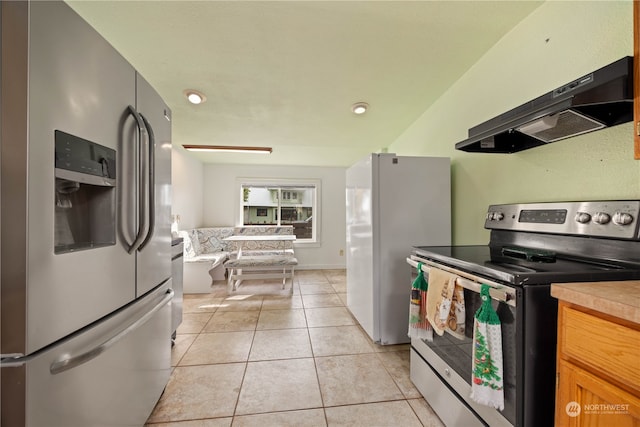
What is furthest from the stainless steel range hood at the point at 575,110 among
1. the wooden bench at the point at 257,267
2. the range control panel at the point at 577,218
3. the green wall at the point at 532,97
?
the wooden bench at the point at 257,267

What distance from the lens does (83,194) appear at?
3.26ft

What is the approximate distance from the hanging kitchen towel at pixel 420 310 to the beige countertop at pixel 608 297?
0.71 meters

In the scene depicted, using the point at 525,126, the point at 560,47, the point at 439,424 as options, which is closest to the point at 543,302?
the point at 525,126

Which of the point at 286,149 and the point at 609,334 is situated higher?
the point at 286,149

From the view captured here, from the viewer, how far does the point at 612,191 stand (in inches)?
43.6

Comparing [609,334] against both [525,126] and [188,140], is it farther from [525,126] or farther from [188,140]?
[188,140]

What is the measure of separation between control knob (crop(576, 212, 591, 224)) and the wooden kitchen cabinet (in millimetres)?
583

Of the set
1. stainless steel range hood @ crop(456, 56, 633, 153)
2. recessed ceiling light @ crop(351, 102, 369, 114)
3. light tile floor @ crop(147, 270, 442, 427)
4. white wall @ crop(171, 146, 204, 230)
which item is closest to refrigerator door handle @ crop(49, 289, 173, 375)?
light tile floor @ crop(147, 270, 442, 427)

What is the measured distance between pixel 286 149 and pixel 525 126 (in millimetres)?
3359

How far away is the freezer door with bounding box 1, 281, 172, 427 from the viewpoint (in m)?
0.71

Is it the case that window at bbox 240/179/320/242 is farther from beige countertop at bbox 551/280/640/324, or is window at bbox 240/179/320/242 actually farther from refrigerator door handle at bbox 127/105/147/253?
beige countertop at bbox 551/280/640/324

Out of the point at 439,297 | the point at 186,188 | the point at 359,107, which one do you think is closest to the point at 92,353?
the point at 439,297

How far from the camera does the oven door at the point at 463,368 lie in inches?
36.5

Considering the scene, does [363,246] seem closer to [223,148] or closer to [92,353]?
[92,353]
